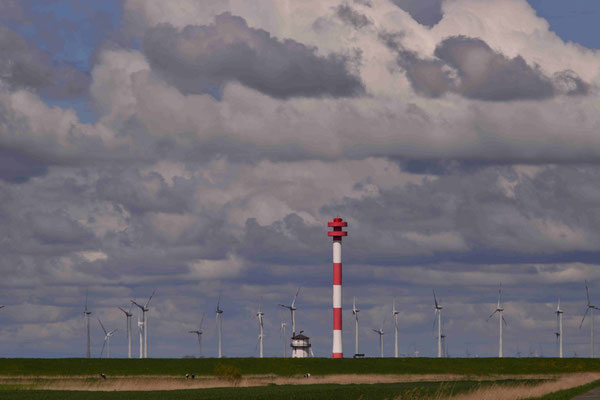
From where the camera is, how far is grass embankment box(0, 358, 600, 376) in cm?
17175

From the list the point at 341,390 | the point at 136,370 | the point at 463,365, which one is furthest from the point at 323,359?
the point at 341,390

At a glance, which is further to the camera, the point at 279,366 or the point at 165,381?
the point at 279,366

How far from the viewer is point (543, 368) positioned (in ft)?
626

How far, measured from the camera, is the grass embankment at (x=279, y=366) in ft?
563

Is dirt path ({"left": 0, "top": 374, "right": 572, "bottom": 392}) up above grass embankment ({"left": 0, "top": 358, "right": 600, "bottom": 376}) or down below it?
above

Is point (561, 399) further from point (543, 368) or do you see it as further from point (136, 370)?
point (543, 368)

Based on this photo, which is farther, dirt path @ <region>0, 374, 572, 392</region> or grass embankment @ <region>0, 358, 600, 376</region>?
grass embankment @ <region>0, 358, 600, 376</region>

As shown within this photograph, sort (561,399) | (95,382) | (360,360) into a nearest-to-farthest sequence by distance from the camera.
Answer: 1. (561,399)
2. (95,382)
3. (360,360)

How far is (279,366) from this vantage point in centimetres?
18212

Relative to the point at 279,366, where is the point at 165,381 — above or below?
above

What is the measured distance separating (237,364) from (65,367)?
28767 millimetres

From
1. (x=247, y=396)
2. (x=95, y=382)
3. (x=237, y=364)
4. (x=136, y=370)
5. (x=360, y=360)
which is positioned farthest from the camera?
(x=360, y=360)

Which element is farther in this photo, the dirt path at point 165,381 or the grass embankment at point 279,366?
the grass embankment at point 279,366

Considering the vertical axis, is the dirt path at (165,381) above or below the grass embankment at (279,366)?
above
